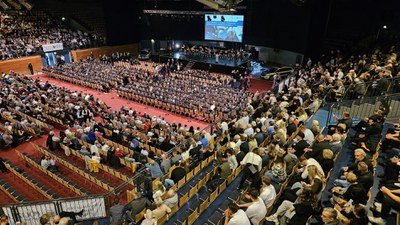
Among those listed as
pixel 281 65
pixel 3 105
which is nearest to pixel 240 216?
pixel 3 105

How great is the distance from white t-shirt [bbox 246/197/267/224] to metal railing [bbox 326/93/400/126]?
222 inches

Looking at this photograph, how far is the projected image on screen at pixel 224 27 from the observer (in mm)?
27616

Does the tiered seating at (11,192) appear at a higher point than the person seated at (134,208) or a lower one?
lower

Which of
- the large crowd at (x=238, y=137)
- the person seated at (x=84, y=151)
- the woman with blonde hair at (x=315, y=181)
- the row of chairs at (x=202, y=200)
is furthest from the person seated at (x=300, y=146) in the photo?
the person seated at (x=84, y=151)

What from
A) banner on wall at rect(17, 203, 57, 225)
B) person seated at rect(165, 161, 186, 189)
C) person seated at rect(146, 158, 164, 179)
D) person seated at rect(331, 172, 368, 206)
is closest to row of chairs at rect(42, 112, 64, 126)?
banner on wall at rect(17, 203, 57, 225)

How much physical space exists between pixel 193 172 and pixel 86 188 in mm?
4054

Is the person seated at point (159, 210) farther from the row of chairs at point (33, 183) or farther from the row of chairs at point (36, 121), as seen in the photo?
the row of chairs at point (36, 121)

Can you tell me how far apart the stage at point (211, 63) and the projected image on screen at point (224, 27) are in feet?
7.77

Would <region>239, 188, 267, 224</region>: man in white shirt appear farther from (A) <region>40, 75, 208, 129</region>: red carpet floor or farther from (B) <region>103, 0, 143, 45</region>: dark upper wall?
(B) <region>103, 0, 143, 45</region>: dark upper wall

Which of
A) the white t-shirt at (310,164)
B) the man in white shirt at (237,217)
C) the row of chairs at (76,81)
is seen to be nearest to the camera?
the man in white shirt at (237,217)

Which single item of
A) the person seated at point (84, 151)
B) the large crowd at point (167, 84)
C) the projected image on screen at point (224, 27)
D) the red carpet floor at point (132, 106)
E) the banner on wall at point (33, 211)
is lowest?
the red carpet floor at point (132, 106)

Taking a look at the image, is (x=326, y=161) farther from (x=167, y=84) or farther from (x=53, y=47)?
(x=53, y=47)

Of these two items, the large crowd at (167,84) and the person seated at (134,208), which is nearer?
the person seated at (134,208)

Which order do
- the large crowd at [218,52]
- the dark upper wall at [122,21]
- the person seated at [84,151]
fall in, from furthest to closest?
1. the dark upper wall at [122,21]
2. the large crowd at [218,52]
3. the person seated at [84,151]
